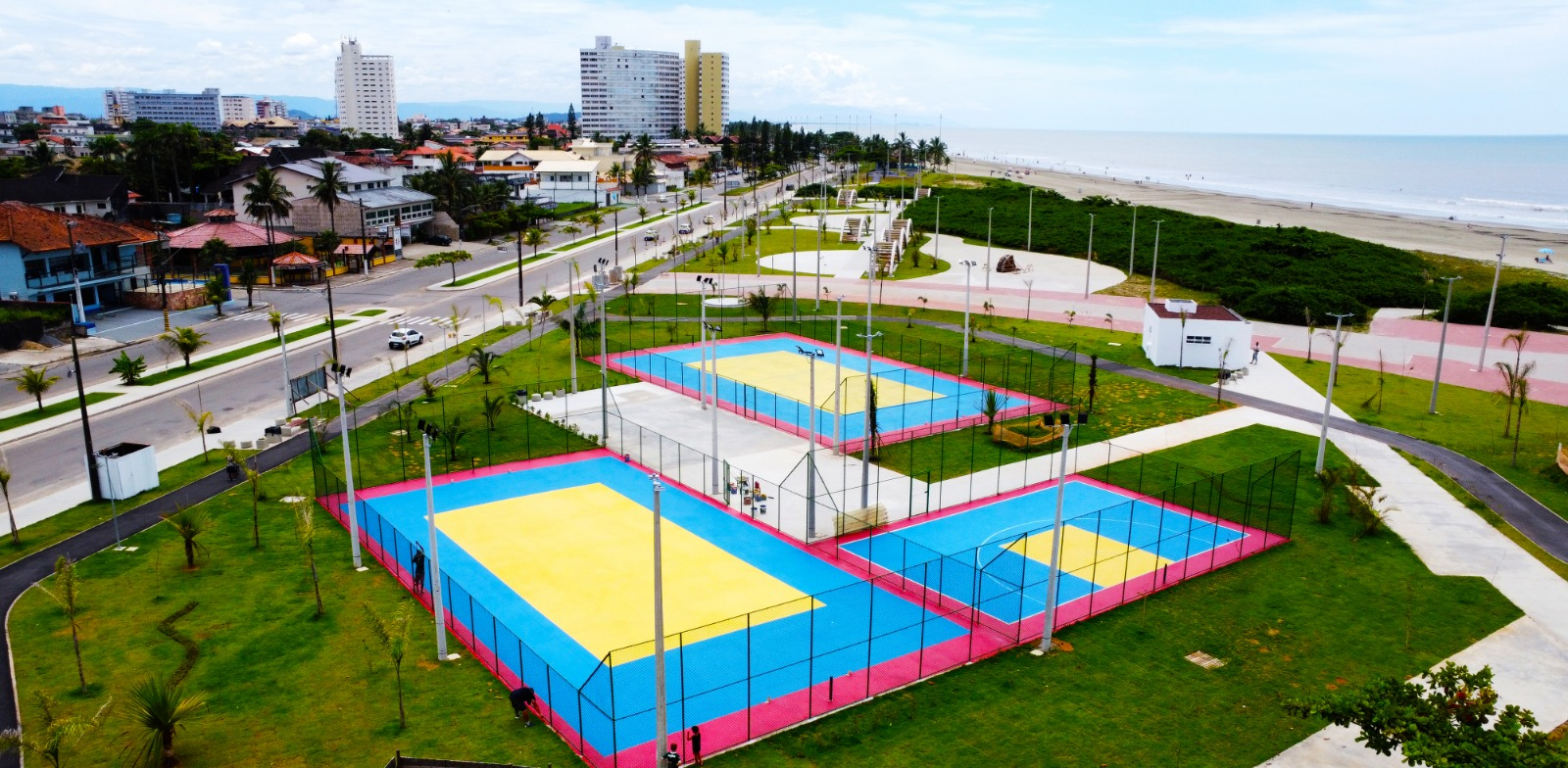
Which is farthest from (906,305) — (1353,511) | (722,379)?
(1353,511)

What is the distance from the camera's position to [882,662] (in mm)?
25891

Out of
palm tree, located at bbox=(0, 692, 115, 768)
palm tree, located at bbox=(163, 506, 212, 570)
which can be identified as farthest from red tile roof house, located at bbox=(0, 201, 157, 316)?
palm tree, located at bbox=(0, 692, 115, 768)

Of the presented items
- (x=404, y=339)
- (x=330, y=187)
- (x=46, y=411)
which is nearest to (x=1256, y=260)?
(x=404, y=339)

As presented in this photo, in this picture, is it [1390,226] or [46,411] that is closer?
[46,411]

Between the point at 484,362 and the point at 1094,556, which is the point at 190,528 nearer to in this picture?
the point at 484,362

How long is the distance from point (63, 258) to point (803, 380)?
5245 centimetres

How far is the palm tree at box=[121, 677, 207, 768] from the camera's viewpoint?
20344mm

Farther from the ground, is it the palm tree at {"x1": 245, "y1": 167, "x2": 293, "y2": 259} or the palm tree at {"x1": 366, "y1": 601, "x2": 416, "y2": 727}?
the palm tree at {"x1": 245, "y1": 167, "x2": 293, "y2": 259}

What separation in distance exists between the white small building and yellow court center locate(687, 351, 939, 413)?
1577 cm

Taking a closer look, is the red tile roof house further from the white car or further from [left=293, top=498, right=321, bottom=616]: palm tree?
[left=293, top=498, right=321, bottom=616]: palm tree

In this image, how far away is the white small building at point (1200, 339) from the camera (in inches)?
2260

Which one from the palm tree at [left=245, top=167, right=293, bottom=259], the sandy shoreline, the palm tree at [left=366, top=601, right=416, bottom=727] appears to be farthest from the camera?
the sandy shoreline

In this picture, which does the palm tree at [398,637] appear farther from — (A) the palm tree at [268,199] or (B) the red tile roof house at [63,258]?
(A) the palm tree at [268,199]

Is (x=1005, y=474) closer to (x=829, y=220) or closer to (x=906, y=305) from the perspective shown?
(x=906, y=305)
